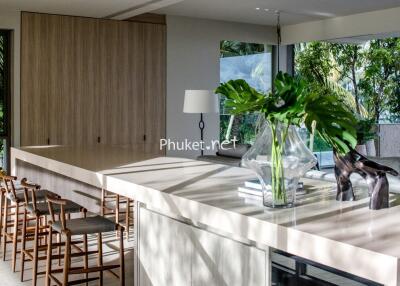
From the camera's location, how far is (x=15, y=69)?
7359mm

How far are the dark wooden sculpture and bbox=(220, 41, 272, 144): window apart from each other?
6936 mm

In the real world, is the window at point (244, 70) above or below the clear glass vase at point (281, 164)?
above

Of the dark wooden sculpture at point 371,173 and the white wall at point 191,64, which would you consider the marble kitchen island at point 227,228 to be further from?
the white wall at point 191,64

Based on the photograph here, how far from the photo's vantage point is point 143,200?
113 inches

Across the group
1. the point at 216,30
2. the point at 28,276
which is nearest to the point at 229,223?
the point at 28,276

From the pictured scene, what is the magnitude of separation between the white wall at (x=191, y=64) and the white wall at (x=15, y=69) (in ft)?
7.68

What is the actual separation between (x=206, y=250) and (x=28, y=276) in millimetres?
2231

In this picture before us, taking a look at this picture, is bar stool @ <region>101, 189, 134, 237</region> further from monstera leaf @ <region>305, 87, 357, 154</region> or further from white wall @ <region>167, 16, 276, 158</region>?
monstera leaf @ <region>305, 87, 357, 154</region>

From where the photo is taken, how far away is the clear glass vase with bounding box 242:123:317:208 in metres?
2.31

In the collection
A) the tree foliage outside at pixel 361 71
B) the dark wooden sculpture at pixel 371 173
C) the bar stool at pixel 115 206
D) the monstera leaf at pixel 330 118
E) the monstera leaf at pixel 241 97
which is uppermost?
the tree foliage outside at pixel 361 71

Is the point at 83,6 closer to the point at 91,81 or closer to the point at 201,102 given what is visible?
the point at 91,81

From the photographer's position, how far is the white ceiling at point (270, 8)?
7.45m

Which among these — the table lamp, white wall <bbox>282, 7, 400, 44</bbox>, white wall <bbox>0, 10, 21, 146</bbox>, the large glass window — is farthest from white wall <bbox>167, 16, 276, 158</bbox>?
white wall <bbox>0, 10, 21, 146</bbox>

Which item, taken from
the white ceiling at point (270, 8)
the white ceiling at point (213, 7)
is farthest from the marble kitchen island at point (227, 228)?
the white ceiling at point (270, 8)
